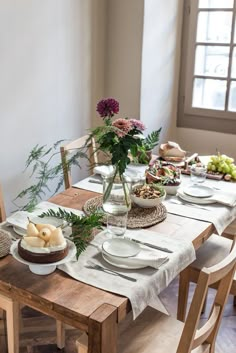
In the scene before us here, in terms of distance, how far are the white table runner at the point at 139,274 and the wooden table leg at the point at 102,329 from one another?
8 centimetres

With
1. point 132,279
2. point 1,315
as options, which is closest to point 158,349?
point 132,279

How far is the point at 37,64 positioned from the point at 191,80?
1372 mm

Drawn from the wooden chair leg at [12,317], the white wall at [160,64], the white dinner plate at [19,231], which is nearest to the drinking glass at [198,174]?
the white dinner plate at [19,231]

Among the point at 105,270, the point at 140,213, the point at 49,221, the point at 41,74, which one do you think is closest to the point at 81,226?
the point at 49,221

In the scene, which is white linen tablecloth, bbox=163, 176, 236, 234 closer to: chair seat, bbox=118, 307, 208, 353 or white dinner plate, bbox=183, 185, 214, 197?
white dinner plate, bbox=183, 185, 214, 197

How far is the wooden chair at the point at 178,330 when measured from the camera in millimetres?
1405

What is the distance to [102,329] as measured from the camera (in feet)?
4.36

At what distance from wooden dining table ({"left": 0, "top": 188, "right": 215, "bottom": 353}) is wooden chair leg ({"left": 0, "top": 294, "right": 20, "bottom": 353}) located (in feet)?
0.77

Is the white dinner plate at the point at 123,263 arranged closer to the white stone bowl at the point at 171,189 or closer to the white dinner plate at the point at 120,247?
the white dinner plate at the point at 120,247

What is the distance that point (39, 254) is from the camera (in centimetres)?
148

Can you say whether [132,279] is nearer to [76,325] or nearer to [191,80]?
[76,325]

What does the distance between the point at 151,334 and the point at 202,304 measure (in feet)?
1.38

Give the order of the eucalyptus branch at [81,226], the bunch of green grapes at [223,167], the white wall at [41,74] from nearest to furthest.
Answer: the eucalyptus branch at [81,226]
the bunch of green grapes at [223,167]
the white wall at [41,74]

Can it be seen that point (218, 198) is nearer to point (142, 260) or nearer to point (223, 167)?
point (223, 167)
